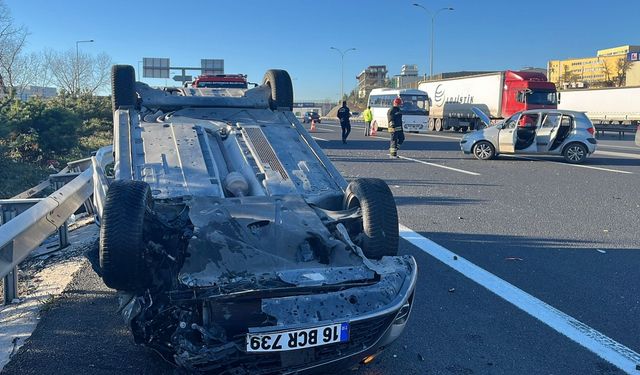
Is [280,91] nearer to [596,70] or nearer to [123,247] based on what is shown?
[123,247]

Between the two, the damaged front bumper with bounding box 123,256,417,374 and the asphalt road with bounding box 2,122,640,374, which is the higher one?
the damaged front bumper with bounding box 123,256,417,374

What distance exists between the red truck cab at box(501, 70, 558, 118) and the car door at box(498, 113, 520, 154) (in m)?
14.9

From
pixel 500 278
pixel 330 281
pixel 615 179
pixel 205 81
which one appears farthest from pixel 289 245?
pixel 205 81

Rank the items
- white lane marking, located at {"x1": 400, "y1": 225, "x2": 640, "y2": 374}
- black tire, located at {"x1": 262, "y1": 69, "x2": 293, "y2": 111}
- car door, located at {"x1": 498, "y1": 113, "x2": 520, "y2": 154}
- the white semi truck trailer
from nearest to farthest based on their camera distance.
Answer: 1. white lane marking, located at {"x1": 400, "y1": 225, "x2": 640, "y2": 374}
2. black tire, located at {"x1": 262, "y1": 69, "x2": 293, "y2": 111}
3. car door, located at {"x1": 498, "y1": 113, "x2": 520, "y2": 154}
4. the white semi truck trailer

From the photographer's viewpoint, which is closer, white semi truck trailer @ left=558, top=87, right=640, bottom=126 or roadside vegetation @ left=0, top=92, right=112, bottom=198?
roadside vegetation @ left=0, top=92, right=112, bottom=198

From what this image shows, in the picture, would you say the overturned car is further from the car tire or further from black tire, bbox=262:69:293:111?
the car tire

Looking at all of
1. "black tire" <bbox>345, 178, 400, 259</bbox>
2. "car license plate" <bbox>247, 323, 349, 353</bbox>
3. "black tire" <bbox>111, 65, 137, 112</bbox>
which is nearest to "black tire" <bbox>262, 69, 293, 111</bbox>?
"black tire" <bbox>111, 65, 137, 112</bbox>

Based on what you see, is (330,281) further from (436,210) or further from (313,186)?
(436,210)

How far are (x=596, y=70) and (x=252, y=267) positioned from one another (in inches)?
2925

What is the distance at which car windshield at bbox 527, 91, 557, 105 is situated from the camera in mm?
30891

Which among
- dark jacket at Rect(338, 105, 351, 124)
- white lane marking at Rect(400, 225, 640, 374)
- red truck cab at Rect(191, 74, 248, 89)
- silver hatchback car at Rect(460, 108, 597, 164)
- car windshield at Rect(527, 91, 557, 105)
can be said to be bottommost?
white lane marking at Rect(400, 225, 640, 374)

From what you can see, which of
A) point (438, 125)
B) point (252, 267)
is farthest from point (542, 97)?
point (252, 267)

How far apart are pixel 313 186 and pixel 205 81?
1234 cm

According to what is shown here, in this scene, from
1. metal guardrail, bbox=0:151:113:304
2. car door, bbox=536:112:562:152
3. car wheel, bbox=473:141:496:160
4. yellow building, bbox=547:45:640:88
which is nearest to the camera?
metal guardrail, bbox=0:151:113:304
